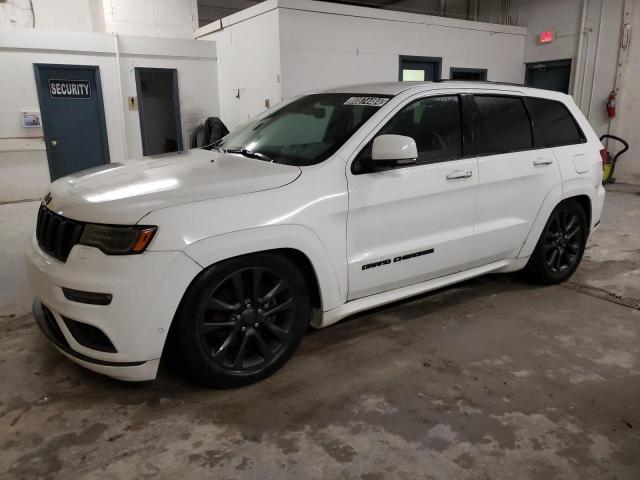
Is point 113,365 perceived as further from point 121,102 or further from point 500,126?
point 121,102

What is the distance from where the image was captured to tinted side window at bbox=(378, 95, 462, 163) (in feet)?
10.1

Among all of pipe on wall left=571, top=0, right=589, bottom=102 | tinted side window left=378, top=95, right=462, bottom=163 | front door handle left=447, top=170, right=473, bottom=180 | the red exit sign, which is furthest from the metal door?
front door handle left=447, top=170, right=473, bottom=180

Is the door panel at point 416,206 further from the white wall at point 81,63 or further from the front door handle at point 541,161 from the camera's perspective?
the white wall at point 81,63

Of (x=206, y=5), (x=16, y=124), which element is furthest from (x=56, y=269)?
(x=206, y=5)

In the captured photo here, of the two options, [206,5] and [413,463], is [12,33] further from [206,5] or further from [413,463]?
[413,463]

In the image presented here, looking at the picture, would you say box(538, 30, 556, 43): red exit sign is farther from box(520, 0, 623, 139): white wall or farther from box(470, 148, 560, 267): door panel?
box(470, 148, 560, 267): door panel

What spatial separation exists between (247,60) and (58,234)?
6.93m

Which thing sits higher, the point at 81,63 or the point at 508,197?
the point at 81,63

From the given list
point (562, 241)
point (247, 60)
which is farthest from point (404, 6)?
point (562, 241)

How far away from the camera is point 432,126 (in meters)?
3.20

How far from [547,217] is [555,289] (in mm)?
697

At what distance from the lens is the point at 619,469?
2096 millimetres

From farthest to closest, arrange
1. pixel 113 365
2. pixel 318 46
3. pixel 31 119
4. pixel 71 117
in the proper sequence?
pixel 71 117
pixel 318 46
pixel 31 119
pixel 113 365

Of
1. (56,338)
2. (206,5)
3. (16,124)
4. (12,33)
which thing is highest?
(206,5)
